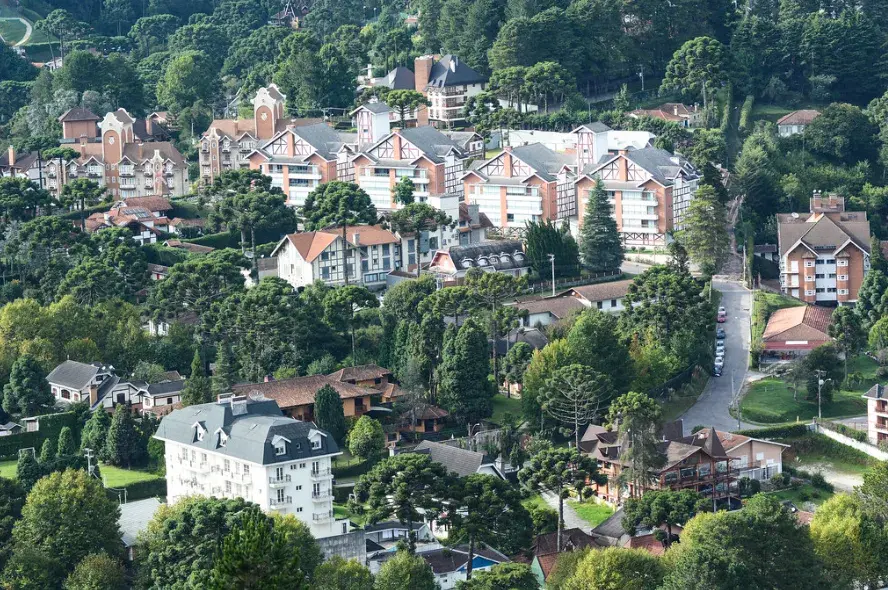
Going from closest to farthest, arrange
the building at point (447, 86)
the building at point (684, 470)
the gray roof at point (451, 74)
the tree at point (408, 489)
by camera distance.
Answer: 1. the tree at point (408, 489)
2. the building at point (684, 470)
3. the building at point (447, 86)
4. the gray roof at point (451, 74)

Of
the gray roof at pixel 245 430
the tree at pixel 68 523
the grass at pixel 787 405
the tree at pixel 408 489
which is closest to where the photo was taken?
the tree at pixel 68 523

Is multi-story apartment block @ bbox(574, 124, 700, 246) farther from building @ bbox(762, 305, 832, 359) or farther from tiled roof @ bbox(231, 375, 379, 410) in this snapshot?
tiled roof @ bbox(231, 375, 379, 410)

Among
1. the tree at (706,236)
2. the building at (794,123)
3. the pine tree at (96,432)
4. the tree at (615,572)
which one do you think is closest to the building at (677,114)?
the building at (794,123)

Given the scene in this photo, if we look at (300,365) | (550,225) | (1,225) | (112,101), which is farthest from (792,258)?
(112,101)

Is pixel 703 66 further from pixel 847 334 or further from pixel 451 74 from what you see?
pixel 847 334

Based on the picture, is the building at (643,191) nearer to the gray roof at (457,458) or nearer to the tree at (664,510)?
the gray roof at (457,458)

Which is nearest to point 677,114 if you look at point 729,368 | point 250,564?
point 729,368

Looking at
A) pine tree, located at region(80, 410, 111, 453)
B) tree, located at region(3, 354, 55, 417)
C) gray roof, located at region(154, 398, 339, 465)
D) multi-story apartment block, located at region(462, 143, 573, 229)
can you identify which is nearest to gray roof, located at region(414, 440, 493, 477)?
gray roof, located at region(154, 398, 339, 465)
